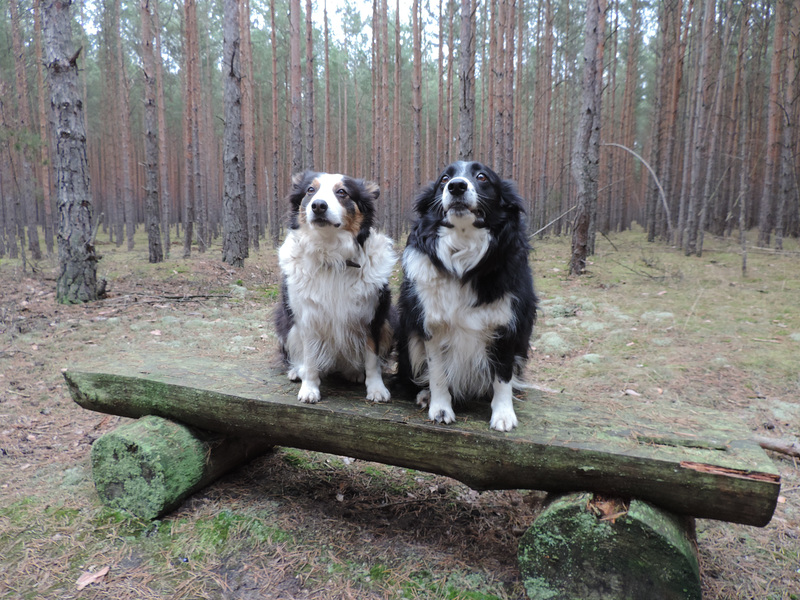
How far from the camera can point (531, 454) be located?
2.13 metres

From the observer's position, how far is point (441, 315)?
2373 mm

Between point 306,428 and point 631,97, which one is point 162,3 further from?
point 306,428

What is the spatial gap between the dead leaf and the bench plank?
2.79 ft

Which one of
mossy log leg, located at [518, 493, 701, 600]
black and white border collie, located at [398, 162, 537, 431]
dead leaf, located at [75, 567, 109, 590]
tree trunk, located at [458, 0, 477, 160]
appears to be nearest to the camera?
mossy log leg, located at [518, 493, 701, 600]

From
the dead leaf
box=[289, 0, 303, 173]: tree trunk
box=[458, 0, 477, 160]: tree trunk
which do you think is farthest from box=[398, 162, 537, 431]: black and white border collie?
box=[289, 0, 303, 173]: tree trunk

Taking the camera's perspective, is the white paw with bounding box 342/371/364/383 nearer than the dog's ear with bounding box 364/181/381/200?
No

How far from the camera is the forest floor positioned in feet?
7.39

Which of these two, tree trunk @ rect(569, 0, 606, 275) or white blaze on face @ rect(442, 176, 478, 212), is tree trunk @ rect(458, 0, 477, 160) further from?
white blaze on face @ rect(442, 176, 478, 212)

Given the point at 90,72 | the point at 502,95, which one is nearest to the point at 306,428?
the point at 502,95

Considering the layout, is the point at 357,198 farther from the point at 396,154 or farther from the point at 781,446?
the point at 396,154

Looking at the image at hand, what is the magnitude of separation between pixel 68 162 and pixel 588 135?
841 centimetres

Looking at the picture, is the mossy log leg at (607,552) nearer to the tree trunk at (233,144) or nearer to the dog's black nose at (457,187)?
the dog's black nose at (457,187)

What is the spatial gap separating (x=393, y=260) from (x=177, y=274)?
7335 mm

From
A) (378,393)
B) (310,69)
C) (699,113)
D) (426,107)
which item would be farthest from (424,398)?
(426,107)
